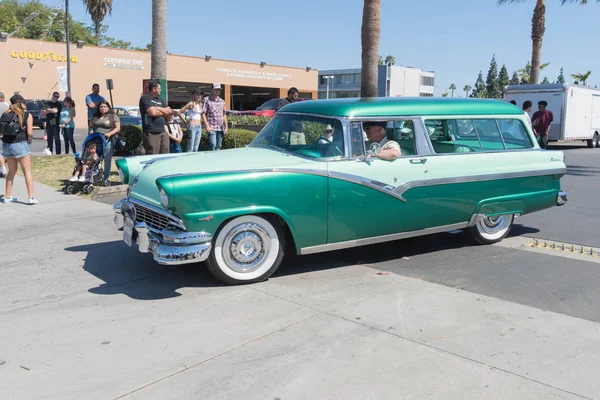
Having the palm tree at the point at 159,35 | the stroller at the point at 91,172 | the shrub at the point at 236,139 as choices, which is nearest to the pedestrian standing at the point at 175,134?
the stroller at the point at 91,172

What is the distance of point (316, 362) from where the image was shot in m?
3.84

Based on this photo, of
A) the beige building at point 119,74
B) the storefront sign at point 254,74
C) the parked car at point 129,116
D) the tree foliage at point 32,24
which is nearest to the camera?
the parked car at point 129,116

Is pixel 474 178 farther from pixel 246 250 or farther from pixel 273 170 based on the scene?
pixel 246 250

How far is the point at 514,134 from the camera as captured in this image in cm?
701

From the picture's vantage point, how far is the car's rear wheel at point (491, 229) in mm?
Answer: 6902

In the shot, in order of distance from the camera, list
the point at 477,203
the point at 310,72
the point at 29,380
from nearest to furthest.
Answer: the point at 29,380 < the point at 477,203 < the point at 310,72

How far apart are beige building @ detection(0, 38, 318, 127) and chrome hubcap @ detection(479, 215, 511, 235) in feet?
77.9

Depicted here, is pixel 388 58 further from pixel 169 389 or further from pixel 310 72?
pixel 169 389

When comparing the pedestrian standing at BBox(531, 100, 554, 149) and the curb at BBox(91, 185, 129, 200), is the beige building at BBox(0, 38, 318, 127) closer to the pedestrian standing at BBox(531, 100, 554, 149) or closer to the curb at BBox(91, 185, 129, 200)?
the pedestrian standing at BBox(531, 100, 554, 149)

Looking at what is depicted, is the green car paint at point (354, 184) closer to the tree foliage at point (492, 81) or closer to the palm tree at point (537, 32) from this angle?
the palm tree at point (537, 32)

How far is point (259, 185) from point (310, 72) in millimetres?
52457

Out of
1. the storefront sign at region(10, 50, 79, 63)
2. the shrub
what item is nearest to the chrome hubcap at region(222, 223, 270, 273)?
the shrub

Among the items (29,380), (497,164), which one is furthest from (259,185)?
(497,164)

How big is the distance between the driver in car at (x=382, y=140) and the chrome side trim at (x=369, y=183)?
286 millimetres
